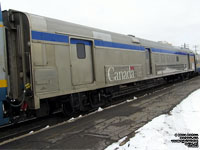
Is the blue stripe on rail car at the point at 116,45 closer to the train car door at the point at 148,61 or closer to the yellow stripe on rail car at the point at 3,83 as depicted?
the train car door at the point at 148,61

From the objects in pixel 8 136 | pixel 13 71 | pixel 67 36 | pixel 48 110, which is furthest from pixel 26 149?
pixel 67 36

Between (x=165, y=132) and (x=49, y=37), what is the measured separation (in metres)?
4.17

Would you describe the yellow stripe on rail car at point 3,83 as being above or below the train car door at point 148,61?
below

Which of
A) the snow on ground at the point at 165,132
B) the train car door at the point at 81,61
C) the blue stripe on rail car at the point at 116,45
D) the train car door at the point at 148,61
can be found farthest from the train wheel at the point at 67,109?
the train car door at the point at 148,61

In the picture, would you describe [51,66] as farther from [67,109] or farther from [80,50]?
[67,109]

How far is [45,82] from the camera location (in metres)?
5.49

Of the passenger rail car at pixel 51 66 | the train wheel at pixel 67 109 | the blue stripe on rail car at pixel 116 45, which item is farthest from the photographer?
the blue stripe on rail car at pixel 116 45

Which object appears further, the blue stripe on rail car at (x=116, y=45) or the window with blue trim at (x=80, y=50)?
the blue stripe on rail car at (x=116, y=45)

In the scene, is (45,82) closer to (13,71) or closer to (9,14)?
(13,71)

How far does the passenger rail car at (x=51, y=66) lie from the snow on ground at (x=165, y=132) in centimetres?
264

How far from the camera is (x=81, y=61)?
6918 mm

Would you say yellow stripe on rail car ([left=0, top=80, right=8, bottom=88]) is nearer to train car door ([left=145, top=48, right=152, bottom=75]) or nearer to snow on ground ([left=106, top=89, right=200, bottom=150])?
snow on ground ([left=106, top=89, right=200, bottom=150])

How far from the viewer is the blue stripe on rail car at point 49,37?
5426 mm

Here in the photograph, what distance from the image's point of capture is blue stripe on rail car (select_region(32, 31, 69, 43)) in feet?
17.8
